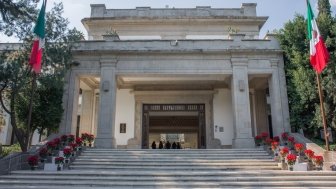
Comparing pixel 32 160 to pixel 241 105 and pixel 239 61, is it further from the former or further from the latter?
pixel 239 61

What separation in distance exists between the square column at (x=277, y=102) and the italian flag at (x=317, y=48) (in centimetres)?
367

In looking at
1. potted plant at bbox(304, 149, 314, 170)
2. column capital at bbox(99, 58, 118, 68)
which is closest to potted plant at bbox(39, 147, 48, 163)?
column capital at bbox(99, 58, 118, 68)

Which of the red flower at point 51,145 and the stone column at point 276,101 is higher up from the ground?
the stone column at point 276,101

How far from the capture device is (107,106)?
15.1 m

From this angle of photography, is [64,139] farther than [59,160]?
Yes

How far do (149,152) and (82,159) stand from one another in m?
2.91

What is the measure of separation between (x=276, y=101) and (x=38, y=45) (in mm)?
11864

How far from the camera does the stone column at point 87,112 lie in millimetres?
18141

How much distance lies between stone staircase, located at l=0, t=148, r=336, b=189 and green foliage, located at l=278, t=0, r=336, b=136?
12.6 feet

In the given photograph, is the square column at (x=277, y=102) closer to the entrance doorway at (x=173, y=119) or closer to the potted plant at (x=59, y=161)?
the entrance doorway at (x=173, y=119)

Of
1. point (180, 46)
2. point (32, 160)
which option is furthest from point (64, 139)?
point (180, 46)

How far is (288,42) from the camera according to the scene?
50.4ft

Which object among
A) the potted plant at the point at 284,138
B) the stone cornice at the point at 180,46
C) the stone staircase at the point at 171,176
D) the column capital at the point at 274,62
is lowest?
the stone staircase at the point at 171,176

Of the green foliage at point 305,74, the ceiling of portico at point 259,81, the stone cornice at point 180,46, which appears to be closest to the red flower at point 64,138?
the stone cornice at point 180,46
